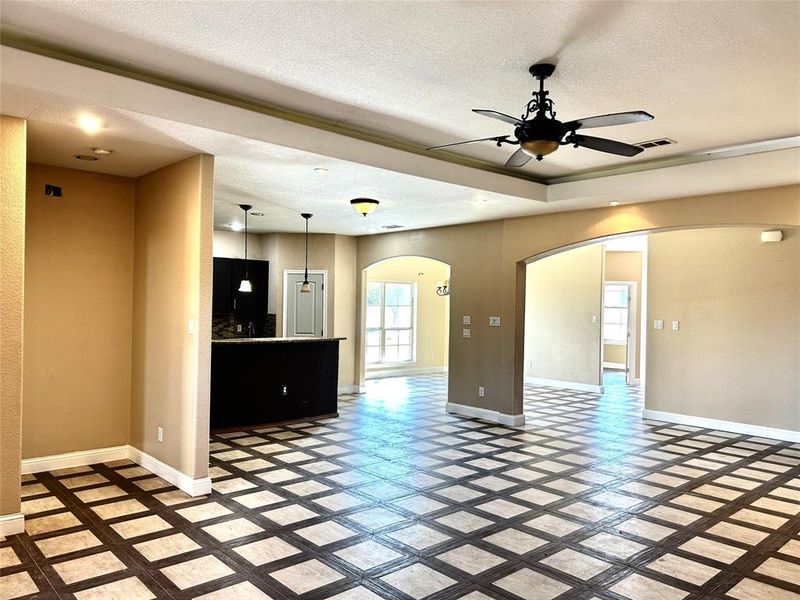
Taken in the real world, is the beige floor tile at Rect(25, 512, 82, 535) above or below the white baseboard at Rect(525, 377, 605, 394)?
below

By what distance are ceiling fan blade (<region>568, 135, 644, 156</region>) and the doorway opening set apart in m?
7.76

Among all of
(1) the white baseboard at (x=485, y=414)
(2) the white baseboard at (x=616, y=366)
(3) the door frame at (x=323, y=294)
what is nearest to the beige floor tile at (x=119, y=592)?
(1) the white baseboard at (x=485, y=414)

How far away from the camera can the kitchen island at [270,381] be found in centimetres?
658

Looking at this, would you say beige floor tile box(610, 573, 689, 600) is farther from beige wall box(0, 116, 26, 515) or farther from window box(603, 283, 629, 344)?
window box(603, 283, 629, 344)

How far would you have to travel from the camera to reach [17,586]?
2971mm

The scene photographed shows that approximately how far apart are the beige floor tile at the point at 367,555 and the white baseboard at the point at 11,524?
6.60ft

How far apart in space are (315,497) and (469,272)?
427cm

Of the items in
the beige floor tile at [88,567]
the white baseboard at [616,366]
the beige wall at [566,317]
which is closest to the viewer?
the beige floor tile at [88,567]

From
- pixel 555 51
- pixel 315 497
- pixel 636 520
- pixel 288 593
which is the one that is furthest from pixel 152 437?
pixel 555 51

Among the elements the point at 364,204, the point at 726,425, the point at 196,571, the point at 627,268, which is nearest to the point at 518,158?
the point at 364,204

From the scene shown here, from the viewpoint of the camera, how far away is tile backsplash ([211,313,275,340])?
9.43 meters

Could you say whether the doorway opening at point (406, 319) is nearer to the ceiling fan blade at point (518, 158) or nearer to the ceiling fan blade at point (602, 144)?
the ceiling fan blade at point (518, 158)

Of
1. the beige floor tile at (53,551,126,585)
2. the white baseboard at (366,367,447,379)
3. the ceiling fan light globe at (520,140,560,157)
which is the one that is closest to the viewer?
the beige floor tile at (53,551,126,585)

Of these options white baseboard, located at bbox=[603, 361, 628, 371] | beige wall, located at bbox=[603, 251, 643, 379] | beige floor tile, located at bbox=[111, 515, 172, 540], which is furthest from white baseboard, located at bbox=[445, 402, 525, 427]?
white baseboard, located at bbox=[603, 361, 628, 371]
